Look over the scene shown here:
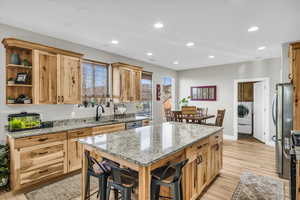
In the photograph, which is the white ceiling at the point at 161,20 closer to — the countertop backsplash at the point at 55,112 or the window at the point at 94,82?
the window at the point at 94,82

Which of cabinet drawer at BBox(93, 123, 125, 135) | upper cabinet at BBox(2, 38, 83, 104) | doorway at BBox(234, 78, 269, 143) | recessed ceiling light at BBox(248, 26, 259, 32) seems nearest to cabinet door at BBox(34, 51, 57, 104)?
upper cabinet at BBox(2, 38, 83, 104)

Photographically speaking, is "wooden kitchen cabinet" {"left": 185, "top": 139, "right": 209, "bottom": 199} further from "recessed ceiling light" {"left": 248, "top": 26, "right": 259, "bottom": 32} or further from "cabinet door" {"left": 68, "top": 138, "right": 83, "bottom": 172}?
"recessed ceiling light" {"left": 248, "top": 26, "right": 259, "bottom": 32}

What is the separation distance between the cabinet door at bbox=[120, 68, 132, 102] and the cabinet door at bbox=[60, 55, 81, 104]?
1154 millimetres

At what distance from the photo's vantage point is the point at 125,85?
174 inches

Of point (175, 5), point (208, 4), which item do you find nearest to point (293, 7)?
point (208, 4)

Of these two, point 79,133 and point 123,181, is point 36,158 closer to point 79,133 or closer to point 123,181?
point 79,133

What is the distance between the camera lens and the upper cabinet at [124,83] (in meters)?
4.31

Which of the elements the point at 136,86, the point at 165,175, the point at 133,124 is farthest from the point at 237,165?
the point at 136,86

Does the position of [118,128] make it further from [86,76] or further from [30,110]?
[30,110]

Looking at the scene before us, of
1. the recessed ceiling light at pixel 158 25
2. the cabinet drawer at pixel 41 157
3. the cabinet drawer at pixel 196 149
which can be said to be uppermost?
the recessed ceiling light at pixel 158 25

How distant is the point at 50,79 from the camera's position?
3061 mm

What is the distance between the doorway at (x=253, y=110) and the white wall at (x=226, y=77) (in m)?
0.14

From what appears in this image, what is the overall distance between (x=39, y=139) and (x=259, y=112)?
6.44 m

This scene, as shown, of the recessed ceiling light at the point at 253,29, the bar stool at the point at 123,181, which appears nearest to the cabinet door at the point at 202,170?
the bar stool at the point at 123,181
